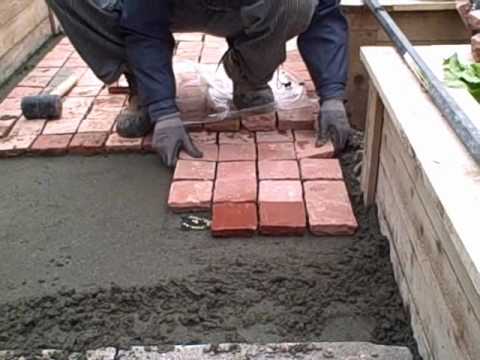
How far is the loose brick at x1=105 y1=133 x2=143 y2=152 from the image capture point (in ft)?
A: 8.82

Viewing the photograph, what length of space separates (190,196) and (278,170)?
34cm

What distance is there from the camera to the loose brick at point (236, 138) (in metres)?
2.68

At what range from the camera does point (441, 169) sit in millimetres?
1418

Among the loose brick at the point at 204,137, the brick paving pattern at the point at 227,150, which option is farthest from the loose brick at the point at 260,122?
the loose brick at the point at 204,137

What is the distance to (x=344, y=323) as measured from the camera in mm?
1732

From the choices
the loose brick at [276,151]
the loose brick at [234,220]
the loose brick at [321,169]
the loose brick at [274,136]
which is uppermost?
the loose brick at [234,220]

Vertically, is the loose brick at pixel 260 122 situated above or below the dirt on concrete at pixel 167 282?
below

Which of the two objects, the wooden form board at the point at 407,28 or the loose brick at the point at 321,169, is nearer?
the loose brick at the point at 321,169

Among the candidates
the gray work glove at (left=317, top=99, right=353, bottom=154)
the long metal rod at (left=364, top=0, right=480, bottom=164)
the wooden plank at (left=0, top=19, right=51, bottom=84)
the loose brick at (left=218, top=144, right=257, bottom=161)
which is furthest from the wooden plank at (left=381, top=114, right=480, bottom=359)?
the wooden plank at (left=0, top=19, right=51, bottom=84)

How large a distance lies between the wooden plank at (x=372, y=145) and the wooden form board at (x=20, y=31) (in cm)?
202

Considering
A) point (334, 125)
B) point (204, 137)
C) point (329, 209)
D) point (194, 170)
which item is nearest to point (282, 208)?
point (329, 209)

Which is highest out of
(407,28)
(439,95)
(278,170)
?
(439,95)

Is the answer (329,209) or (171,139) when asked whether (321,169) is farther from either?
(171,139)

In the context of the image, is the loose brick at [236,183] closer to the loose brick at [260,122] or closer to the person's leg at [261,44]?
the loose brick at [260,122]
